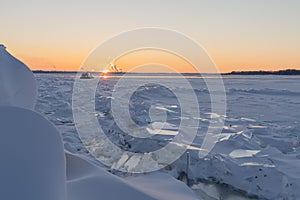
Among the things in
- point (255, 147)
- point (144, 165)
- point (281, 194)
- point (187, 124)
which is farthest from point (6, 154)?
point (187, 124)

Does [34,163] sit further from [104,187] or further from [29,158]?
[104,187]

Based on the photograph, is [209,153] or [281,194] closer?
[281,194]

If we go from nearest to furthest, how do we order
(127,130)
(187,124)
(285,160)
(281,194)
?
(281,194) < (285,160) < (127,130) < (187,124)

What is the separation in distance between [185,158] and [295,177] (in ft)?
4.17

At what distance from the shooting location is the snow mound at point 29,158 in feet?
3.68

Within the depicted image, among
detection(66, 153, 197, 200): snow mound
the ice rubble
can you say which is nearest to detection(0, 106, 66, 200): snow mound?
the ice rubble

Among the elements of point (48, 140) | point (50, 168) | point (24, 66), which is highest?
point (24, 66)

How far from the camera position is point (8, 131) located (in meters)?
1.25

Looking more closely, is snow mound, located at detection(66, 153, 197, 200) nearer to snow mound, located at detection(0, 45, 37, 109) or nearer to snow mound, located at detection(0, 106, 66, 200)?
snow mound, located at detection(0, 106, 66, 200)

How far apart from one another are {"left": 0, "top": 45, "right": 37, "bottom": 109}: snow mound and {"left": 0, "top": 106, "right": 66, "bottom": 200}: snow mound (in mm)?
534

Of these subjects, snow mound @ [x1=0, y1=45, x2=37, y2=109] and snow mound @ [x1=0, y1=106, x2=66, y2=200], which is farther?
snow mound @ [x1=0, y1=45, x2=37, y2=109]

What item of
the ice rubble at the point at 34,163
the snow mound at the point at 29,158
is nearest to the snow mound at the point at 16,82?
the ice rubble at the point at 34,163

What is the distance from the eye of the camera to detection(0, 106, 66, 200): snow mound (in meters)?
1.12

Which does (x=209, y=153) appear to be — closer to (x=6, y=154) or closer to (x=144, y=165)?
(x=144, y=165)
